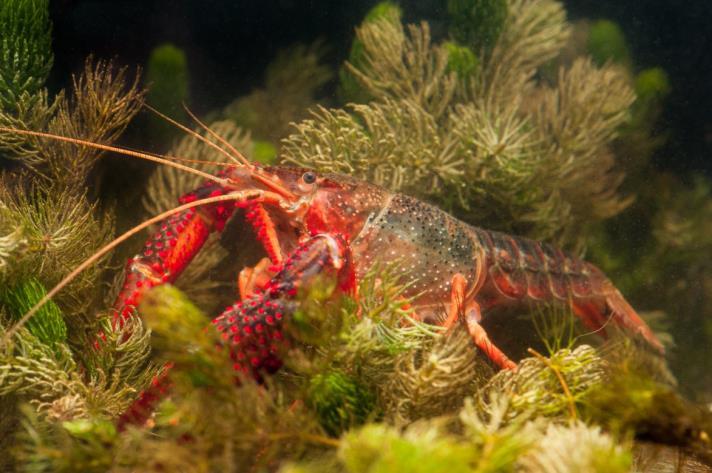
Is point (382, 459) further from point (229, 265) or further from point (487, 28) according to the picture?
point (487, 28)

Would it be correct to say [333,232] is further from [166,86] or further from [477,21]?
[477,21]

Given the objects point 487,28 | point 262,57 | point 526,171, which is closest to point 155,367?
point 262,57

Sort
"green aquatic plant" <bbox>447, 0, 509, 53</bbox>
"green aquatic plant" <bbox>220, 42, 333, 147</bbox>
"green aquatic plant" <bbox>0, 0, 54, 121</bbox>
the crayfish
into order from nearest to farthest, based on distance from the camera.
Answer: "green aquatic plant" <bbox>0, 0, 54, 121</bbox>
the crayfish
"green aquatic plant" <bbox>220, 42, 333, 147</bbox>
"green aquatic plant" <bbox>447, 0, 509, 53</bbox>

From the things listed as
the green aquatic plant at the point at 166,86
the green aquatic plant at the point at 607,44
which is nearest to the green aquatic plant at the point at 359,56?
the green aquatic plant at the point at 166,86

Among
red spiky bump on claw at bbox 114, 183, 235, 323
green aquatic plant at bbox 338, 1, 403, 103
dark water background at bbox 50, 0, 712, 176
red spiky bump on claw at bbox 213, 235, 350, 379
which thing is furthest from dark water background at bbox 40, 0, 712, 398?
red spiky bump on claw at bbox 213, 235, 350, 379

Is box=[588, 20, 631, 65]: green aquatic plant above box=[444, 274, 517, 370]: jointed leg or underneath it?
above

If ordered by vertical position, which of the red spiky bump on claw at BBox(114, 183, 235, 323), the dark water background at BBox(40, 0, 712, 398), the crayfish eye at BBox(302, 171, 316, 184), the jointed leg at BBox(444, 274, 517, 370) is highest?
the dark water background at BBox(40, 0, 712, 398)

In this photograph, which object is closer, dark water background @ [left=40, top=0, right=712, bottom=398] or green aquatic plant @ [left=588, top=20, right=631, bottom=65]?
dark water background @ [left=40, top=0, right=712, bottom=398]

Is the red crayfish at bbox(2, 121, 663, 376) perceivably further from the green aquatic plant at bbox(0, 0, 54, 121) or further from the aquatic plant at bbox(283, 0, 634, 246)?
the green aquatic plant at bbox(0, 0, 54, 121)
